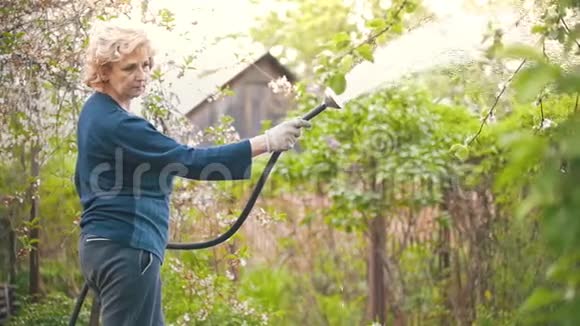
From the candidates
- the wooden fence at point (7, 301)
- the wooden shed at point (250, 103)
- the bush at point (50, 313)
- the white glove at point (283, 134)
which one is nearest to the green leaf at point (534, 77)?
A: the white glove at point (283, 134)

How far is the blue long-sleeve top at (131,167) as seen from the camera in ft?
8.77

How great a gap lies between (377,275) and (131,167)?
2.38 m

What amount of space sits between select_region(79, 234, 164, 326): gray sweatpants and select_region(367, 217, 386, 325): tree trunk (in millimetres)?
2198

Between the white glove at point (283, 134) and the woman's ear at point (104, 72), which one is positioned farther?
the woman's ear at point (104, 72)

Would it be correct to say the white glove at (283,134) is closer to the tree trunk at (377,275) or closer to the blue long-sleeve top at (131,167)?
the blue long-sleeve top at (131,167)

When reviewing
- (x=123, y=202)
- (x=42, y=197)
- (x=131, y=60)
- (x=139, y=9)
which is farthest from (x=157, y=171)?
(x=42, y=197)

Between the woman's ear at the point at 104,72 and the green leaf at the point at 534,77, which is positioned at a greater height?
the woman's ear at the point at 104,72

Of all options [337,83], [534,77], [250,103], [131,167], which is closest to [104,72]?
[131,167]

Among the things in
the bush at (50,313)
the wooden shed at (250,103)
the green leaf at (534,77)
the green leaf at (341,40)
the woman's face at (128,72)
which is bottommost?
the bush at (50,313)

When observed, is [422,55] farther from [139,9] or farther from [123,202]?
[123,202]

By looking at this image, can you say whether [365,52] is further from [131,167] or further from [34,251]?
[34,251]

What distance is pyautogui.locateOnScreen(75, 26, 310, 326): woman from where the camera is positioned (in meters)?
2.67

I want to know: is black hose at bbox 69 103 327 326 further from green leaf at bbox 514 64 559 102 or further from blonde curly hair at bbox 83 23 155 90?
green leaf at bbox 514 64 559 102

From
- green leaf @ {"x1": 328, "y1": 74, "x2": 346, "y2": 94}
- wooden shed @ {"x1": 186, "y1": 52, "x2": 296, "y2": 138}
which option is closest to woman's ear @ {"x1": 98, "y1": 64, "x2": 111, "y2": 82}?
green leaf @ {"x1": 328, "y1": 74, "x2": 346, "y2": 94}
